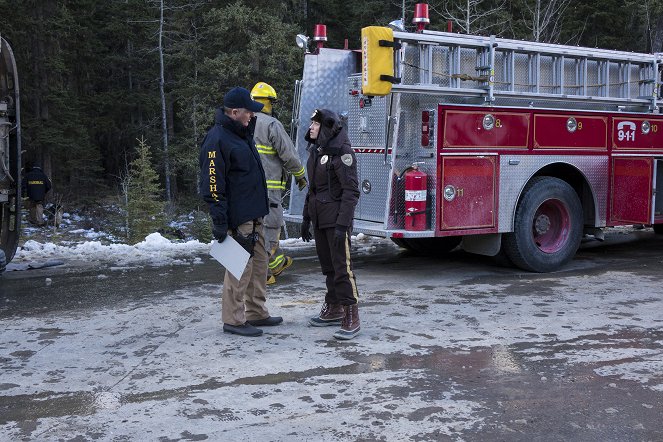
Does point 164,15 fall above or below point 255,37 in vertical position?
above

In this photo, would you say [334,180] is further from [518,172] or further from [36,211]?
[36,211]

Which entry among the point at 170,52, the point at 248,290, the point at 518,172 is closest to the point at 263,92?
the point at 248,290

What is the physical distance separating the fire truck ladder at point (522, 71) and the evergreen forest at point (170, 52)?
1514cm

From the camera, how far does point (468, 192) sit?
805 cm

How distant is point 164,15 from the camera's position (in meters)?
37.3

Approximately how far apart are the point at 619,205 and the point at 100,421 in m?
7.11

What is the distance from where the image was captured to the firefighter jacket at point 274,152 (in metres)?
7.18

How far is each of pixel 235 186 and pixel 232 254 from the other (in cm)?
52

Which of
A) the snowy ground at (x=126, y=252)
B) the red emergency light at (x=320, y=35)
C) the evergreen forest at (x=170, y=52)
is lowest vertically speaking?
the snowy ground at (x=126, y=252)

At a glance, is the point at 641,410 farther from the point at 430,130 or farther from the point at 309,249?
the point at 309,249

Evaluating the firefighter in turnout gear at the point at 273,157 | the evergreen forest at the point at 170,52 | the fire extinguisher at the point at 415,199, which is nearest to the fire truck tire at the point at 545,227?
the fire extinguisher at the point at 415,199

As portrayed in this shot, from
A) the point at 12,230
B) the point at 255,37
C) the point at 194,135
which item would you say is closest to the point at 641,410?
the point at 12,230

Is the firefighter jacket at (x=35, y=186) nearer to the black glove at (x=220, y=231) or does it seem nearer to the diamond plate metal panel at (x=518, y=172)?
the black glove at (x=220, y=231)

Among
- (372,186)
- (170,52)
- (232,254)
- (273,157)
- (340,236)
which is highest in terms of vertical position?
(170,52)
